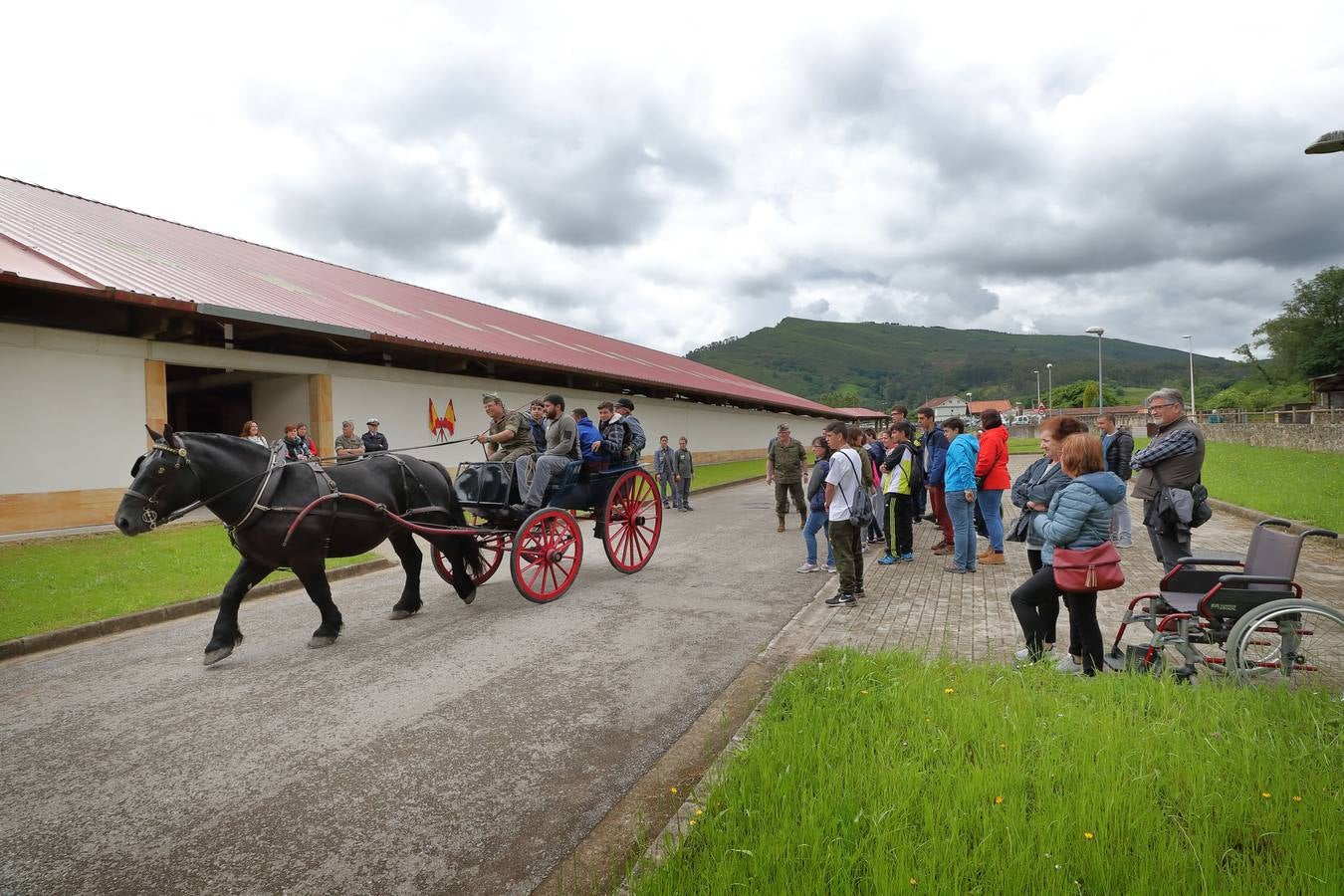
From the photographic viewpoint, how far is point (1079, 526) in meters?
3.91

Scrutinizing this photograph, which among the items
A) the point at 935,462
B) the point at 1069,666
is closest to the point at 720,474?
the point at 935,462

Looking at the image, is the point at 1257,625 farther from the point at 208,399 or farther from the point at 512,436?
the point at 208,399

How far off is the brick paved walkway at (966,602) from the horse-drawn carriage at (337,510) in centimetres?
283

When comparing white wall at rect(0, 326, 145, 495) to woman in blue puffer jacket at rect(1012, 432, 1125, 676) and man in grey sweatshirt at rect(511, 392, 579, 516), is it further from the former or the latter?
woman in blue puffer jacket at rect(1012, 432, 1125, 676)

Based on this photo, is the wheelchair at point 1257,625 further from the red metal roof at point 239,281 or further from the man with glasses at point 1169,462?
the red metal roof at point 239,281

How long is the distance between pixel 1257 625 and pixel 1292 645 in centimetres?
17

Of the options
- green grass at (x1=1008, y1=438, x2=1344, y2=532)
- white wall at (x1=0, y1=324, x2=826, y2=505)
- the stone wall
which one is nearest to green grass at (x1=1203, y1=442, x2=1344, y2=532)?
green grass at (x1=1008, y1=438, x2=1344, y2=532)

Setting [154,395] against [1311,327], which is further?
[1311,327]

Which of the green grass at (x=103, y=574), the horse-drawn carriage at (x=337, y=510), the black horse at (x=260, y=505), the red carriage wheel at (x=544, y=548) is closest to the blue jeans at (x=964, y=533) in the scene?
the horse-drawn carriage at (x=337, y=510)

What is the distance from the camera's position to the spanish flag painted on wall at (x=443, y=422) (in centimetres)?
1631

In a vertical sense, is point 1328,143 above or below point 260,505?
above

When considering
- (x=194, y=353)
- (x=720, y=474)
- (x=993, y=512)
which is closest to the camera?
(x=993, y=512)

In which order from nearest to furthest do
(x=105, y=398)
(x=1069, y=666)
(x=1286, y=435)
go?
(x=1069, y=666)
(x=105, y=398)
(x=1286, y=435)

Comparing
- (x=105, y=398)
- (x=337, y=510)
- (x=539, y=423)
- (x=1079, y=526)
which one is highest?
(x=105, y=398)
